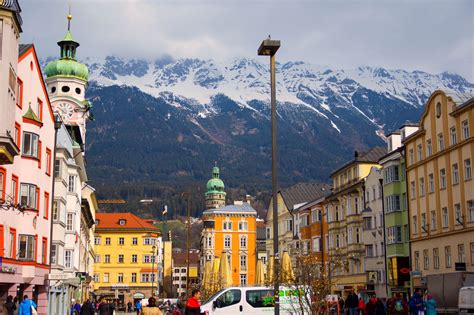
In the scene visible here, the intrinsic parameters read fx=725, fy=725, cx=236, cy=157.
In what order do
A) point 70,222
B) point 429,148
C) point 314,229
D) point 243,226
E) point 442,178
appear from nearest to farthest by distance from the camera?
point 442,178 → point 429,148 → point 70,222 → point 314,229 → point 243,226

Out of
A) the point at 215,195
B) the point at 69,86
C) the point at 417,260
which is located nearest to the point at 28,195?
the point at 417,260

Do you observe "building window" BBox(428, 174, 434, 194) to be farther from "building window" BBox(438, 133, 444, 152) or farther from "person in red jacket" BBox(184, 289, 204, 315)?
"person in red jacket" BBox(184, 289, 204, 315)

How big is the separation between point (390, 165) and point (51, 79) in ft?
187

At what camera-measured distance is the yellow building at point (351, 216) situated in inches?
2815

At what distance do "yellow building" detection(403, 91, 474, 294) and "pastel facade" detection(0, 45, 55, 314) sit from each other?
24.3 metres

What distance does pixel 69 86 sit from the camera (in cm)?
10300

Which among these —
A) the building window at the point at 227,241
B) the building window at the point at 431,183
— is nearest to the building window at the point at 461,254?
the building window at the point at 431,183

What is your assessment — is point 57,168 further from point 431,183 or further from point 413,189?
point 413,189

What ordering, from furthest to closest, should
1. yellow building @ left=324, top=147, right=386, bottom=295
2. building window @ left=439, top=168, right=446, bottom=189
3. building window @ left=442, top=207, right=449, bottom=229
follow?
yellow building @ left=324, top=147, right=386, bottom=295
building window @ left=439, top=168, right=446, bottom=189
building window @ left=442, top=207, right=449, bottom=229

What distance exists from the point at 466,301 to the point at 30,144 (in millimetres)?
26043

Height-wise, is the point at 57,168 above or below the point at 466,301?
above

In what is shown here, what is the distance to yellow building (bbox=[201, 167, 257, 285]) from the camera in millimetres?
146250

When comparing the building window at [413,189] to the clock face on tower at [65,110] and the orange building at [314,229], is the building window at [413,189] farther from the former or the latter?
the clock face on tower at [65,110]

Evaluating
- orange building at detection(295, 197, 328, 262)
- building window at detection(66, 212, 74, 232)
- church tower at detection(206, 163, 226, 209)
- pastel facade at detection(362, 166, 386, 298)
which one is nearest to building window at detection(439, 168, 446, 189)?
pastel facade at detection(362, 166, 386, 298)
